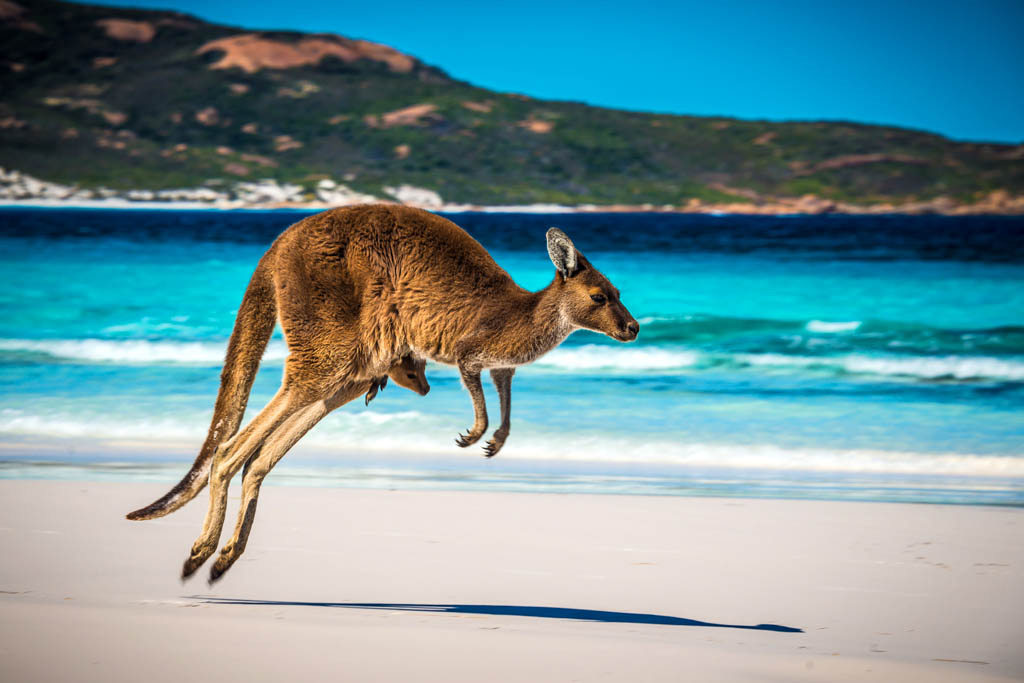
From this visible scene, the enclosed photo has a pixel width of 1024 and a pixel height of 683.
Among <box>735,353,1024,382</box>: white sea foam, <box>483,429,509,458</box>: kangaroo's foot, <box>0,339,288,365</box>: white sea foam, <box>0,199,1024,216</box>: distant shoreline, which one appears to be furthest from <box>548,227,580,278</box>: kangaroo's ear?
<box>0,199,1024,216</box>: distant shoreline

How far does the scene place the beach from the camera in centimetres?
525

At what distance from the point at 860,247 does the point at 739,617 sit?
51522 mm

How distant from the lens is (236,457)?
5527 millimetres

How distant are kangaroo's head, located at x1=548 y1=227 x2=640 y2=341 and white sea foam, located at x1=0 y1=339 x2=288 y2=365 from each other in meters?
14.4

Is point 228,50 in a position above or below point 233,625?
above

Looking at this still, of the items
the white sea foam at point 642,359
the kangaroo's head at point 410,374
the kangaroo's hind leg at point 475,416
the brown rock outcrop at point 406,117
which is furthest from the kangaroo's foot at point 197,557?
the brown rock outcrop at point 406,117

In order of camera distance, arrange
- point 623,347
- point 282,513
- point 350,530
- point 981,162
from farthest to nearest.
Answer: point 981,162 → point 623,347 → point 282,513 → point 350,530

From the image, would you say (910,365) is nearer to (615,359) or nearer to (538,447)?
(615,359)

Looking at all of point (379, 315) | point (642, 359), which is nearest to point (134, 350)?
point (642, 359)

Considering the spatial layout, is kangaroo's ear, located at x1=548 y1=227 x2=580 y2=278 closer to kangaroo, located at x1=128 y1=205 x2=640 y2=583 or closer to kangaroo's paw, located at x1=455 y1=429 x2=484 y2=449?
kangaroo, located at x1=128 y1=205 x2=640 y2=583

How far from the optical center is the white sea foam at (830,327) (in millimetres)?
24792

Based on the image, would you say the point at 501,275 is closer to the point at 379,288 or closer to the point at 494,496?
the point at 379,288

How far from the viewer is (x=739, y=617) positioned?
6293 mm

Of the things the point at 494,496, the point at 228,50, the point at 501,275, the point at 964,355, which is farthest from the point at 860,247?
the point at 228,50
